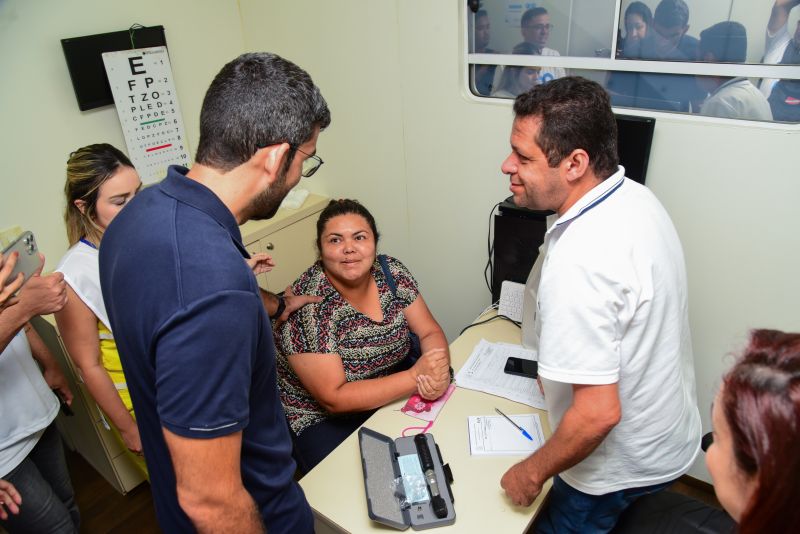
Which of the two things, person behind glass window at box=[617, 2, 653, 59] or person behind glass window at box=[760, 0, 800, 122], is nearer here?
person behind glass window at box=[760, 0, 800, 122]

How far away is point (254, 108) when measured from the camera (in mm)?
965

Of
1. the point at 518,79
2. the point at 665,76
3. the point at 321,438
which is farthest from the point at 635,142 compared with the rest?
the point at 321,438

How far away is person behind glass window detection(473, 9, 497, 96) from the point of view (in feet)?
7.06

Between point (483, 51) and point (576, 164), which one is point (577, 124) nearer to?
point (576, 164)

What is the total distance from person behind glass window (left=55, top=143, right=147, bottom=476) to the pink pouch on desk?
35.4 inches

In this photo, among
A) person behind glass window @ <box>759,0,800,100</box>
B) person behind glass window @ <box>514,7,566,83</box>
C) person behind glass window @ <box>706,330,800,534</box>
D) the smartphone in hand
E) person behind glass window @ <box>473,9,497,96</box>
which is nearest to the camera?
person behind glass window @ <box>706,330,800,534</box>

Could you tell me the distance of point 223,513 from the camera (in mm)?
904

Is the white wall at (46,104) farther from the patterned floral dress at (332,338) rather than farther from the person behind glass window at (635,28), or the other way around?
the person behind glass window at (635,28)

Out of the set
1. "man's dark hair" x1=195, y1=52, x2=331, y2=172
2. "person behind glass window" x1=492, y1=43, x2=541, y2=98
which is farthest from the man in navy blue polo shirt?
"person behind glass window" x1=492, y1=43, x2=541, y2=98

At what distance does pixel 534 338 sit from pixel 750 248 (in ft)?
2.64

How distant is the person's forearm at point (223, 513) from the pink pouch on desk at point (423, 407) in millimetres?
709

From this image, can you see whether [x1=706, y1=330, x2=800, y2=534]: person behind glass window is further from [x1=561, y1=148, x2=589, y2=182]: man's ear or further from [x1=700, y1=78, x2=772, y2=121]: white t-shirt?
[x1=700, y1=78, x2=772, y2=121]: white t-shirt

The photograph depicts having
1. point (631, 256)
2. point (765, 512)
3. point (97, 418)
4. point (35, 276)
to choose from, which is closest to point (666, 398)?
point (631, 256)

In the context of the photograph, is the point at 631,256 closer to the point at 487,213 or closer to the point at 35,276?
the point at 487,213
